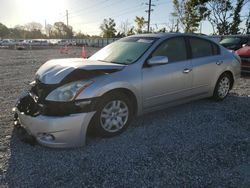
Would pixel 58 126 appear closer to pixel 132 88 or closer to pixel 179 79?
pixel 132 88

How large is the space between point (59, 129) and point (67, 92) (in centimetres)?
50

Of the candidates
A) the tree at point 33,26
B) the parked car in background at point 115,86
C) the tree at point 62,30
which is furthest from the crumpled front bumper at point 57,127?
the tree at point 33,26

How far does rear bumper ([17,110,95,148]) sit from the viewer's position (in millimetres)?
3312

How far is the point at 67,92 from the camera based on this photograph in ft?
11.3

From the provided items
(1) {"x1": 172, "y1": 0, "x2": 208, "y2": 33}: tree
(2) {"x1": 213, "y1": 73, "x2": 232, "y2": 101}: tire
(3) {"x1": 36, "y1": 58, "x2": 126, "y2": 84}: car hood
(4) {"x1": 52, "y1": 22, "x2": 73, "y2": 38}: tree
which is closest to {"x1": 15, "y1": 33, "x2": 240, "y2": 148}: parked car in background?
(3) {"x1": 36, "y1": 58, "x2": 126, "y2": 84}: car hood

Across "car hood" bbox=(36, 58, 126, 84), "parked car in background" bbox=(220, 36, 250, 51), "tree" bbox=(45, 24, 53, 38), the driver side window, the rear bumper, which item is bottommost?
the rear bumper

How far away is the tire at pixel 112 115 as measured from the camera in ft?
12.1

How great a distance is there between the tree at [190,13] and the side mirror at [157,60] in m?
36.2

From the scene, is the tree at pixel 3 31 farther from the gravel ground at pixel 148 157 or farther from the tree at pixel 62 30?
the gravel ground at pixel 148 157

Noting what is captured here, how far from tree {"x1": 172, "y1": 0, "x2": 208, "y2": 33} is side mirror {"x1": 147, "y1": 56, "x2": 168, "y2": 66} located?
36218 mm

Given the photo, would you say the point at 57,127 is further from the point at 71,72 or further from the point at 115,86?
the point at 115,86

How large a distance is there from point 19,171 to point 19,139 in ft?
2.98

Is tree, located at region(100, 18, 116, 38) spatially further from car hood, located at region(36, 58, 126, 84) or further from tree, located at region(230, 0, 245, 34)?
car hood, located at region(36, 58, 126, 84)

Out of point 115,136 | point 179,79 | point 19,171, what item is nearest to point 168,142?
point 115,136
